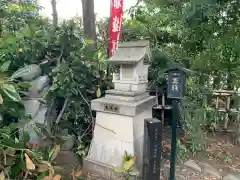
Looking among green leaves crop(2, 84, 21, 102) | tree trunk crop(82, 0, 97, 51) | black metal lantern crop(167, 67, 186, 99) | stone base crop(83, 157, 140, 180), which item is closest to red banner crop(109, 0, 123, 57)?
tree trunk crop(82, 0, 97, 51)

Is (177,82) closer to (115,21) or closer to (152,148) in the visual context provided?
(152,148)

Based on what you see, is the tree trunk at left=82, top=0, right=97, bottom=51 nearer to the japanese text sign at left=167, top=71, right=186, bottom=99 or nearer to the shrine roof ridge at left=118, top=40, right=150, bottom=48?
the shrine roof ridge at left=118, top=40, right=150, bottom=48

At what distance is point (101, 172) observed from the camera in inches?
126

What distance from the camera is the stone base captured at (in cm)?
296

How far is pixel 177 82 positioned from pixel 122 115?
0.89 meters

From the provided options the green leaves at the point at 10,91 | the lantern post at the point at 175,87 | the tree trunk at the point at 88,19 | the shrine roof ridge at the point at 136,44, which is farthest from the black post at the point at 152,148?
the tree trunk at the point at 88,19

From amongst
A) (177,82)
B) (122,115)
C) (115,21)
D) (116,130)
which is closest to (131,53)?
(177,82)

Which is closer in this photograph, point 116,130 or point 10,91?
point 10,91

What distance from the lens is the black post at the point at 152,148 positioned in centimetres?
274

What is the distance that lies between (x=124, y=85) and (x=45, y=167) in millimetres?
1584

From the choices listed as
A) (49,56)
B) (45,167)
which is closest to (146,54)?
(49,56)

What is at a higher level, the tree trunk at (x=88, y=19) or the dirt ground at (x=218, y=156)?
the tree trunk at (x=88, y=19)

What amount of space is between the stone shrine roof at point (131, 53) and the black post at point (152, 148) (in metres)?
0.91

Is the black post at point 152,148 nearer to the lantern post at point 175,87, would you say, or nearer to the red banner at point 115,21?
the lantern post at point 175,87
